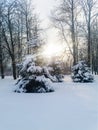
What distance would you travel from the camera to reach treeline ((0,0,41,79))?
74.6 ft

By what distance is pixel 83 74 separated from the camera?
61.4 ft

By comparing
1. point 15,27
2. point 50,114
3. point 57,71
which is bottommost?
point 50,114

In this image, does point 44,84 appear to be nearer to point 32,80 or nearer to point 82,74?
point 32,80

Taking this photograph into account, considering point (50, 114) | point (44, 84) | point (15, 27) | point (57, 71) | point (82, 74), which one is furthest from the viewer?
point (15, 27)

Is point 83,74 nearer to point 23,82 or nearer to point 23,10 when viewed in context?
point 23,82

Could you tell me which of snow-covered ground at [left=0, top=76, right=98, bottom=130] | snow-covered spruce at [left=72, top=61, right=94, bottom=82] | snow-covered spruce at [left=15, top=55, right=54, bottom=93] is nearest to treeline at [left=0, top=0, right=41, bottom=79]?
snow-covered spruce at [left=72, top=61, right=94, bottom=82]

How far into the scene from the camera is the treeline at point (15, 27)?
22.8 metres

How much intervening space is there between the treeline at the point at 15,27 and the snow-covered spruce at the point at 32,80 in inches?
243

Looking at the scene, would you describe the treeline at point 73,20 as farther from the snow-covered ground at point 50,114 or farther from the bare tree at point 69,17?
the snow-covered ground at point 50,114

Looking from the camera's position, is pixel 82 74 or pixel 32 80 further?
pixel 82 74

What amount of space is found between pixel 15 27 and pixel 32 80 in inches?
542

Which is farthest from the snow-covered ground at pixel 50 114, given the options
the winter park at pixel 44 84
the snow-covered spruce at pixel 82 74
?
the snow-covered spruce at pixel 82 74

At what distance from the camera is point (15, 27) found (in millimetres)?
26375

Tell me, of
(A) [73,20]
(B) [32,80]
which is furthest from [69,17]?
(B) [32,80]
